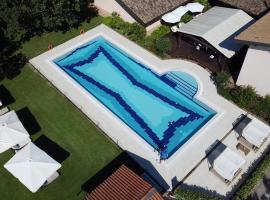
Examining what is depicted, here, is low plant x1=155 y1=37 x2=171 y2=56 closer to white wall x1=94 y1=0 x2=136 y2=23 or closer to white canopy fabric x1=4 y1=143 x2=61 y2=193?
white wall x1=94 y1=0 x2=136 y2=23

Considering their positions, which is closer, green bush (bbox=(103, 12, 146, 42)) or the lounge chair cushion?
the lounge chair cushion

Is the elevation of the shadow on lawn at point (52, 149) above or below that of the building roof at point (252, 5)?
below

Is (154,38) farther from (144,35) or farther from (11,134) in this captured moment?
(11,134)

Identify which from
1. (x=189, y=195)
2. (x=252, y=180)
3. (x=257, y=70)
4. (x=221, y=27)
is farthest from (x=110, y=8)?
(x=252, y=180)

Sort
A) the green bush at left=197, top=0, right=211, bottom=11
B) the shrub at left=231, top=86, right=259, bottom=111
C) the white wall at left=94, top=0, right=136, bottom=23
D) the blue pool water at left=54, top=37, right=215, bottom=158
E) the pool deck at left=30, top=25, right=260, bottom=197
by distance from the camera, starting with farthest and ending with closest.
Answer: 1. the green bush at left=197, top=0, right=211, bottom=11
2. the white wall at left=94, top=0, right=136, bottom=23
3. the shrub at left=231, top=86, right=259, bottom=111
4. the blue pool water at left=54, top=37, right=215, bottom=158
5. the pool deck at left=30, top=25, right=260, bottom=197

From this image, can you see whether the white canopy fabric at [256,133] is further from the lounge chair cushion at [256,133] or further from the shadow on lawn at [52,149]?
the shadow on lawn at [52,149]

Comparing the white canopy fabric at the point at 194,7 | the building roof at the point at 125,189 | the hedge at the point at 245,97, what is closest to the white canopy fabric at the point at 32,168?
the building roof at the point at 125,189

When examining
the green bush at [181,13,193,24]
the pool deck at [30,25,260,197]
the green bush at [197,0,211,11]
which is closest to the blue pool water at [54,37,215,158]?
the pool deck at [30,25,260,197]
